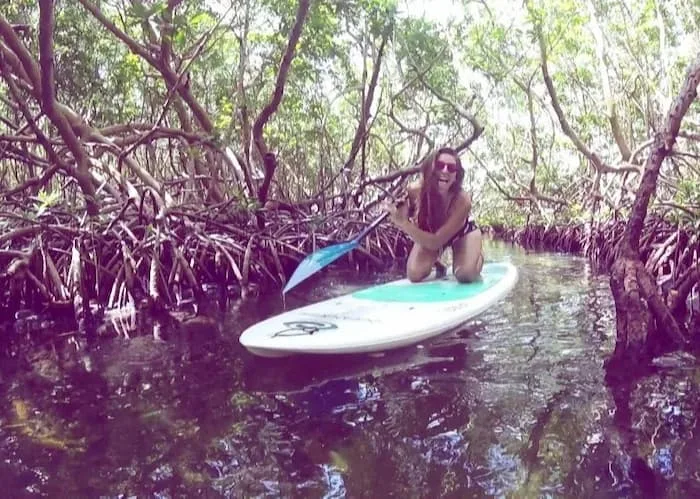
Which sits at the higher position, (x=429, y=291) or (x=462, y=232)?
(x=462, y=232)

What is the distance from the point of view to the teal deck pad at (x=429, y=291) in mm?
3818

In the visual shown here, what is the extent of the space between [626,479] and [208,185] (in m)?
6.37

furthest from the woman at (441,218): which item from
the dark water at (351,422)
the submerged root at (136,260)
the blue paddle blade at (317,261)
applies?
the submerged root at (136,260)

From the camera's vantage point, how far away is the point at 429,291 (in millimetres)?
4035

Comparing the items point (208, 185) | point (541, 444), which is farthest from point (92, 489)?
point (208, 185)

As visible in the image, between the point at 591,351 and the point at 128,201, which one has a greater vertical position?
the point at 128,201

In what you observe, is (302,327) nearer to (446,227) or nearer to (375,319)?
(375,319)

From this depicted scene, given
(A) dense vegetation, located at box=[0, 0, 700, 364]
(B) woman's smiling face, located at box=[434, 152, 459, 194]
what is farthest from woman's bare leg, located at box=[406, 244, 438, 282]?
(A) dense vegetation, located at box=[0, 0, 700, 364]

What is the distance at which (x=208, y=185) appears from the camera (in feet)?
24.7

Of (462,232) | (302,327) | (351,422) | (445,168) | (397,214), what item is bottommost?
(351,422)

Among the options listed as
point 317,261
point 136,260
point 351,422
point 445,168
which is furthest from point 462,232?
point 136,260

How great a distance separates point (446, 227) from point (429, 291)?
427 mm

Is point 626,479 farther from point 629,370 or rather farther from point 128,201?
point 128,201

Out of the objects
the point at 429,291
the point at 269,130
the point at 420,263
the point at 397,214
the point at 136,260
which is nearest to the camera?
the point at 397,214
